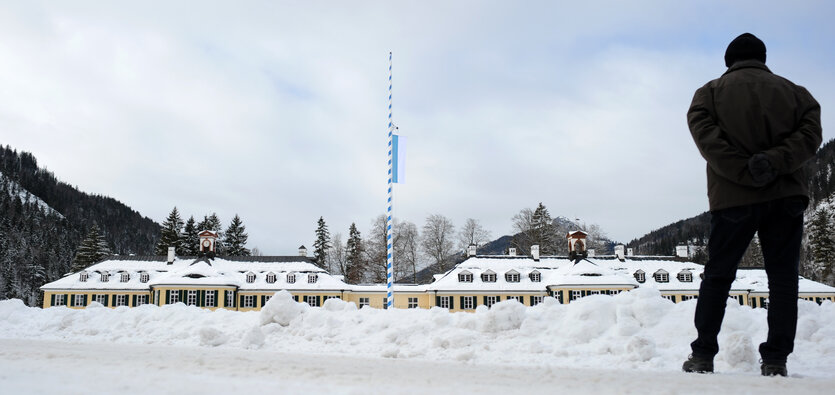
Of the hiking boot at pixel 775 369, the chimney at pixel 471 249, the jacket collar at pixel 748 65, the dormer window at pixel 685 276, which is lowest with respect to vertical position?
the dormer window at pixel 685 276

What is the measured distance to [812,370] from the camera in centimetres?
400

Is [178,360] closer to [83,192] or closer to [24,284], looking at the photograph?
A: [24,284]

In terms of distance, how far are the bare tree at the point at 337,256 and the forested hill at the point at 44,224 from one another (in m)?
33.6

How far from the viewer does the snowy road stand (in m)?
2.97

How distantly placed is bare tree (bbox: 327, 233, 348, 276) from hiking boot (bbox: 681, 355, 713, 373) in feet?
262

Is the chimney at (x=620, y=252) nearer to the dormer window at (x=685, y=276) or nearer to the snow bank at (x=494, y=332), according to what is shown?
the dormer window at (x=685, y=276)

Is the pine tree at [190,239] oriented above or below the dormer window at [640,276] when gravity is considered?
above

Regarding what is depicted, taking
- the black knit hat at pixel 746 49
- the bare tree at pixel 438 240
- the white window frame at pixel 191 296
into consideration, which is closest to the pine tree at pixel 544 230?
the bare tree at pixel 438 240

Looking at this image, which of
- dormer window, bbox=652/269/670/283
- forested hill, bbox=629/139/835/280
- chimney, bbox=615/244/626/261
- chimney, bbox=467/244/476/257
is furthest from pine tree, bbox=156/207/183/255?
forested hill, bbox=629/139/835/280

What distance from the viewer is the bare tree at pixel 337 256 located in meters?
83.3

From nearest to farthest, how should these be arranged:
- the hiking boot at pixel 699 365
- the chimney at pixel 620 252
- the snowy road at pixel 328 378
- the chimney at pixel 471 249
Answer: the snowy road at pixel 328 378 → the hiking boot at pixel 699 365 → the chimney at pixel 471 249 → the chimney at pixel 620 252

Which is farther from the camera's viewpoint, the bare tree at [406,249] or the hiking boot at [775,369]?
the bare tree at [406,249]

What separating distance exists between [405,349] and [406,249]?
6760 centimetres

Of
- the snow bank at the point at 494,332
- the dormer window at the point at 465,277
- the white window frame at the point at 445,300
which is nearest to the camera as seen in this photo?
the snow bank at the point at 494,332
